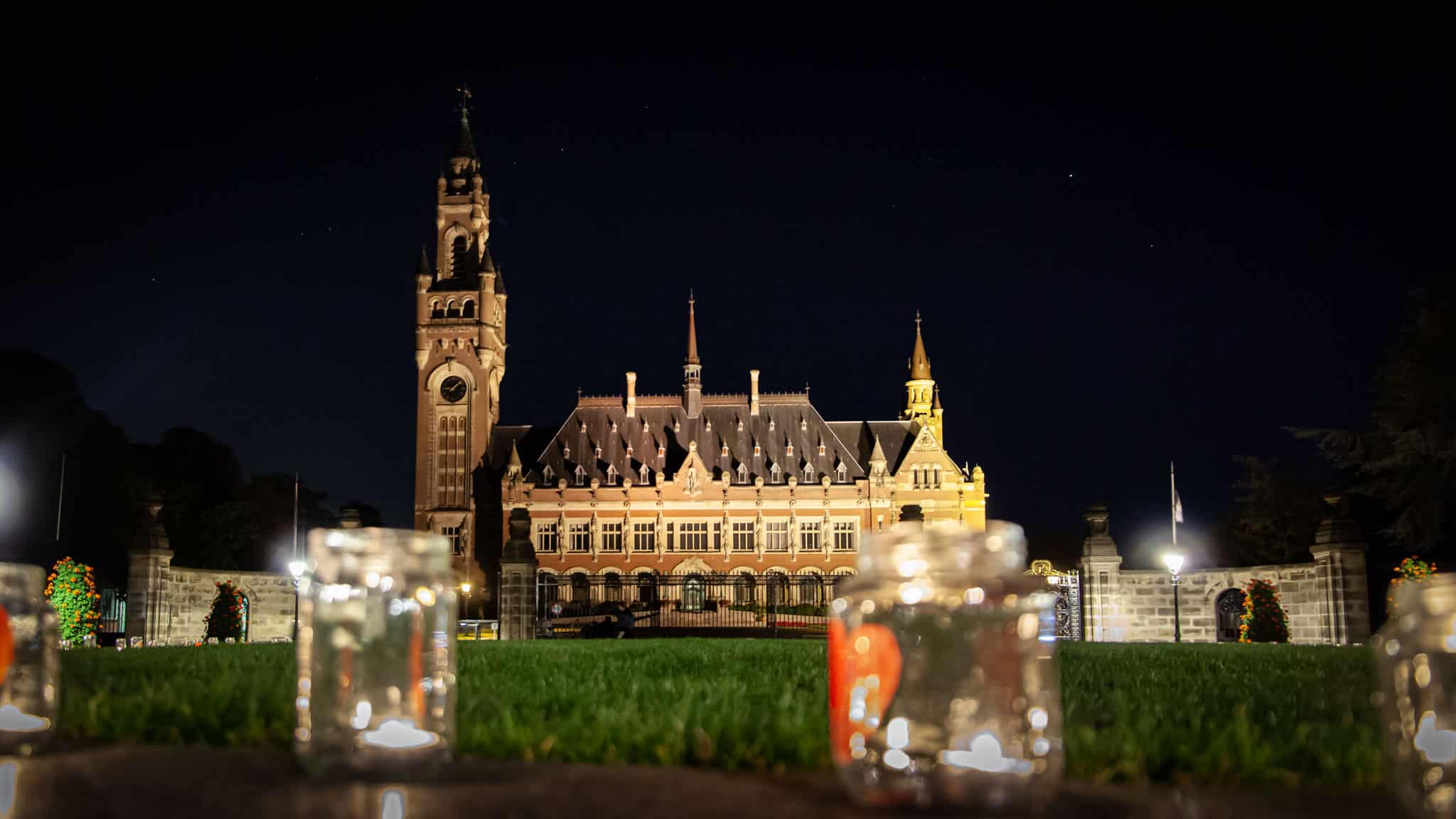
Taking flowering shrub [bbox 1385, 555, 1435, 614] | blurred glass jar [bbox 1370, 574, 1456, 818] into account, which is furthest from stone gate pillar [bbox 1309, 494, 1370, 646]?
blurred glass jar [bbox 1370, 574, 1456, 818]

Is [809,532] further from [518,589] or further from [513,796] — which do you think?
[513,796]

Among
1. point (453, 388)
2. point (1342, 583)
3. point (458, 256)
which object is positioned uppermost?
point (458, 256)

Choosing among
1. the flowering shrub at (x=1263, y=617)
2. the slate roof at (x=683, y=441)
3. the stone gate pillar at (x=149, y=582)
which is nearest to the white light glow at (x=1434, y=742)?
the flowering shrub at (x=1263, y=617)

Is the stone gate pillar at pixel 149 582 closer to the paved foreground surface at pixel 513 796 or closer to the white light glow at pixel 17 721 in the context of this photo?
the white light glow at pixel 17 721

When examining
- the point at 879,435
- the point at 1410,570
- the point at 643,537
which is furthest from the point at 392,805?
the point at 879,435

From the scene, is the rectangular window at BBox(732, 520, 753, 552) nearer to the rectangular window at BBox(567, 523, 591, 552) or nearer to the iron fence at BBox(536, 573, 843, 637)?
the rectangular window at BBox(567, 523, 591, 552)

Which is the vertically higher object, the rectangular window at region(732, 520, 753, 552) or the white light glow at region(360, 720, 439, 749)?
the rectangular window at region(732, 520, 753, 552)

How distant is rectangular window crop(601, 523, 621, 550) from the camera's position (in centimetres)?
5856

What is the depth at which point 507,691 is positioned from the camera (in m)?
6.95

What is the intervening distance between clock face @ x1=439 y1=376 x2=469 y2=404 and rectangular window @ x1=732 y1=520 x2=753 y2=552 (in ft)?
53.9

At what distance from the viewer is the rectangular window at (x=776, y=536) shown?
58.8 meters

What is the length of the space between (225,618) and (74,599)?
286cm

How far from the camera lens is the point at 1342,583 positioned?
2044 cm

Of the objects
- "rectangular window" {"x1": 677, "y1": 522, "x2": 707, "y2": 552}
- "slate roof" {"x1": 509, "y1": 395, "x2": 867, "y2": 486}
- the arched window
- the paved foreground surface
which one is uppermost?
the arched window
